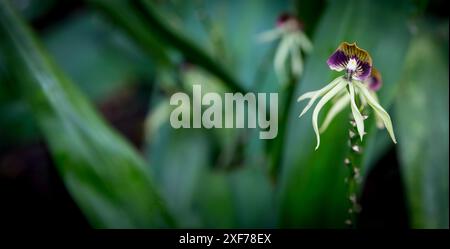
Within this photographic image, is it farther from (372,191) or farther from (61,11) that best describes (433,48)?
(61,11)

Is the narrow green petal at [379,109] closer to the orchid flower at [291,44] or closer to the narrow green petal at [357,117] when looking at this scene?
the narrow green petal at [357,117]

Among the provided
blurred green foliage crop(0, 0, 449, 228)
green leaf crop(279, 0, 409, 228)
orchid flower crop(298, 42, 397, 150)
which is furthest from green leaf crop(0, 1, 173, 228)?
orchid flower crop(298, 42, 397, 150)

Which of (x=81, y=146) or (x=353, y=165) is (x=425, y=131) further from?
(x=81, y=146)

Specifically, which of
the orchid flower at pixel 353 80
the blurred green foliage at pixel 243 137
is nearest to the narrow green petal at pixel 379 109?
the orchid flower at pixel 353 80

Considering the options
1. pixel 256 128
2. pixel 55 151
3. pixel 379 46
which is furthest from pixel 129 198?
pixel 379 46

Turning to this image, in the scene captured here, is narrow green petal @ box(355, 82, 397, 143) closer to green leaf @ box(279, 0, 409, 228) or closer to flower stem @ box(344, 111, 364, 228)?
flower stem @ box(344, 111, 364, 228)

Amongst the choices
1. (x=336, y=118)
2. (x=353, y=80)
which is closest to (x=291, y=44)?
(x=336, y=118)
